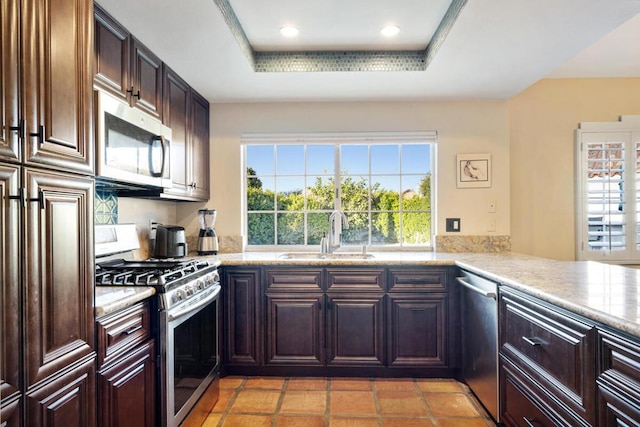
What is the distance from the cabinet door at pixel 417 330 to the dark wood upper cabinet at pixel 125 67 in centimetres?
205

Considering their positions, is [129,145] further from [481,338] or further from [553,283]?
[481,338]

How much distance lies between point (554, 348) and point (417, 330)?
1.24 metres

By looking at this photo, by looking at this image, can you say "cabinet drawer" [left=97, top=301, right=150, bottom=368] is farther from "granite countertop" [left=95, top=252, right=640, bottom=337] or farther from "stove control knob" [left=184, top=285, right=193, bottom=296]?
"stove control knob" [left=184, top=285, right=193, bottom=296]

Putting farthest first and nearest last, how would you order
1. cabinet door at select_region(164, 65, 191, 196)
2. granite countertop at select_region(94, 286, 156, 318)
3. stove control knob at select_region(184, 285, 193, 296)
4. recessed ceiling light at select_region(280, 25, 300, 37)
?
1. cabinet door at select_region(164, 65, 191, 196)
2. recessed ceiling light at select_region(280, 25, 300, 37)
3. stove control knob at select_region(184, 285, 193, 296)
4. granite countertop at select_region(94, 286, 156, 318)

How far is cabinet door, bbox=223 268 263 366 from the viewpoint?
2619 millimetres

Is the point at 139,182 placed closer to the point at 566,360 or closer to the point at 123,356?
the point at 123,356

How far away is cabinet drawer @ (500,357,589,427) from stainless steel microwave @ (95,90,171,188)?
2110 millimetres

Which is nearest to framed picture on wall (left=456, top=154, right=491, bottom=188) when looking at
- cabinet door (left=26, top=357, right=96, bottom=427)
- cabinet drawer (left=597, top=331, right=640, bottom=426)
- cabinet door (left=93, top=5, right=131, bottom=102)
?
cabinet drawer (left=597, top=331, right=640, bottom=426)

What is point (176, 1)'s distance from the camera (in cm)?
168

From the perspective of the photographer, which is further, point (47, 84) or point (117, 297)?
point (117, 297)

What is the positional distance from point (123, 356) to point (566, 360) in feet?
5.54

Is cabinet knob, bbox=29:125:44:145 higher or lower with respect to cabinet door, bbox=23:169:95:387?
higher

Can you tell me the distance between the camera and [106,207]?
225 centimetres

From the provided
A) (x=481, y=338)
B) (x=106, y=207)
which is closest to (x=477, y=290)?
(x=481, y=338)
